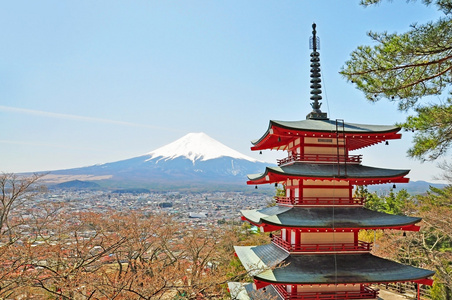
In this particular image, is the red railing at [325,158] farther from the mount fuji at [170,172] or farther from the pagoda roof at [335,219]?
the mount fuji at [170,172]

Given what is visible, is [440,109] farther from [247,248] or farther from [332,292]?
[247,248]

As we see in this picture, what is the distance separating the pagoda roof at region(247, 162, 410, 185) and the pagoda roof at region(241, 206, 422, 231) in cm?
108

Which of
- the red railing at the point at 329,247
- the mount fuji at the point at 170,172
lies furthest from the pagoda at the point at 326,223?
the mount fuji at the point at 170,172

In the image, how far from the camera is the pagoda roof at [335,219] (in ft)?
32.0

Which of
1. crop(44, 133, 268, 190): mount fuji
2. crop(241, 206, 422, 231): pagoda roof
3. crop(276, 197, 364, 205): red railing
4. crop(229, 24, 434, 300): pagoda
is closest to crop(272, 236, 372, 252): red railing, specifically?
crop(229, 24, 434, 300): pagoda

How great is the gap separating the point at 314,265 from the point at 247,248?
459 cm

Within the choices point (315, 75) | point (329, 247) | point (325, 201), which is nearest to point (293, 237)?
point (329, 247)

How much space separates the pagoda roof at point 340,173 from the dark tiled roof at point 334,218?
107cm

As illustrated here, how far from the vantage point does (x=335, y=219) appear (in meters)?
10.1

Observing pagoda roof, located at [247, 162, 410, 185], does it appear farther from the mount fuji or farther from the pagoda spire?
the mount fuji

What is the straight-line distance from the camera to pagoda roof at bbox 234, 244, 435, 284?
364 inches

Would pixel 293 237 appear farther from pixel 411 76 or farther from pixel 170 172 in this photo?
pixel 170 172

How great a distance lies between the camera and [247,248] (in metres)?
14.0

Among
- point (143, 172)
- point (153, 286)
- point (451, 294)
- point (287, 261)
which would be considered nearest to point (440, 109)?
point (287, 261)
